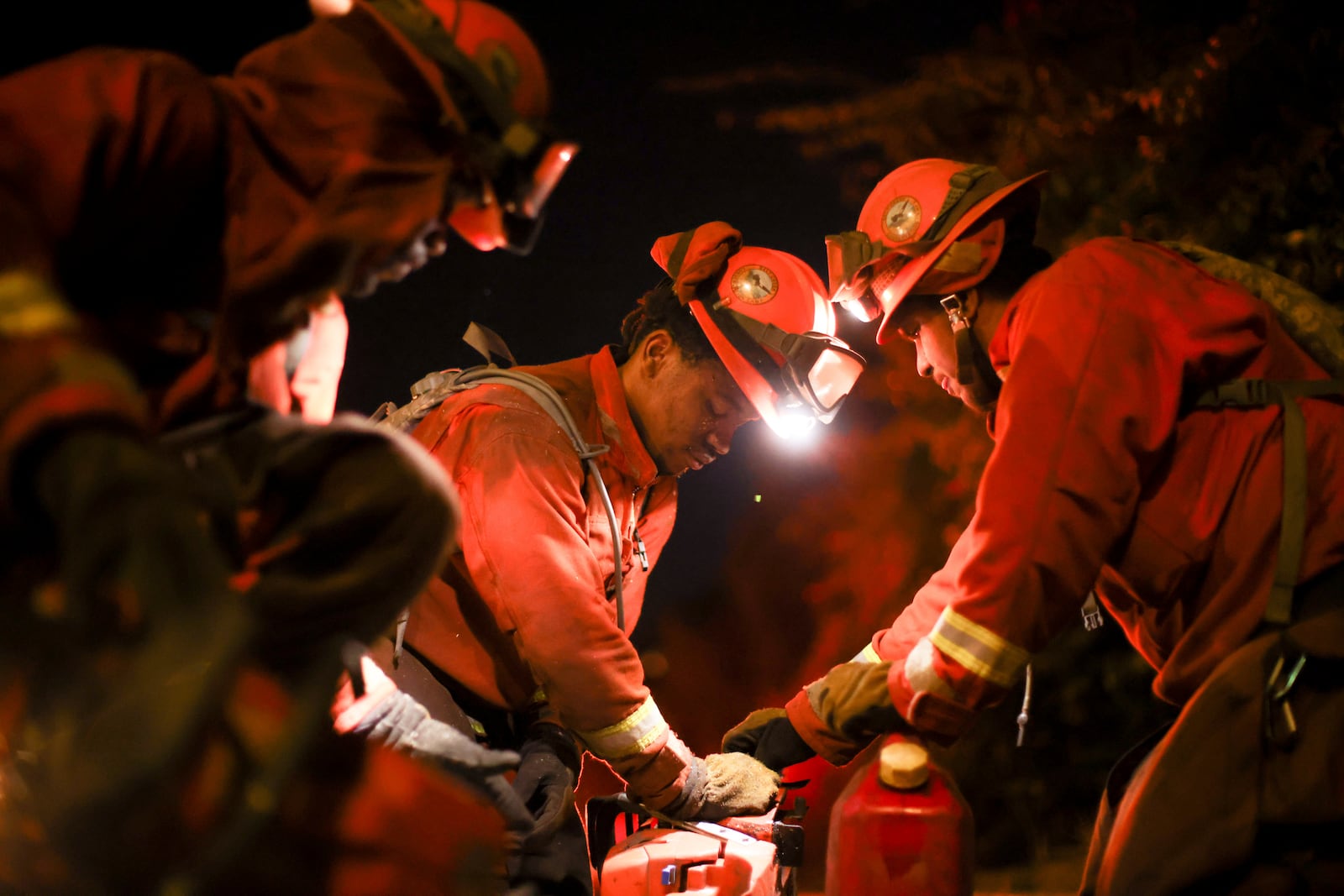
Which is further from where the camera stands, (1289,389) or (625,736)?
(625,736)

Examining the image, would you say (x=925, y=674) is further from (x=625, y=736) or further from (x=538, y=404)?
(x=538, y=404)

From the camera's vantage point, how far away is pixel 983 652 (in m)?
2.26

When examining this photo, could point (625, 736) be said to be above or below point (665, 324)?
below

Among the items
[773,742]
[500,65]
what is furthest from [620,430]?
[500,65]

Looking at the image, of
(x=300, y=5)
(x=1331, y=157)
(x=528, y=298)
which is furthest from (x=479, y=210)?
(x=1331, y=157)

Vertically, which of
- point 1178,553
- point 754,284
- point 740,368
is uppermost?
point 1178,553

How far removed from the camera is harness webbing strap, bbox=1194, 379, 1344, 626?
207 centimetres

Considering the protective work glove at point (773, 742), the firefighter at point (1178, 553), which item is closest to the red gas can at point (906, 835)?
the firefighter at point (1178, 553)

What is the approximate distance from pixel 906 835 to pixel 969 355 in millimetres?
1240

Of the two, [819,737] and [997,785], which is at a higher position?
[819,737]

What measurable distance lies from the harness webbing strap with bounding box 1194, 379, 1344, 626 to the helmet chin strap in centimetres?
67

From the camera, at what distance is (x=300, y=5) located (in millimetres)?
2441

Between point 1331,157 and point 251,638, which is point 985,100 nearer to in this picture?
point 1331,157

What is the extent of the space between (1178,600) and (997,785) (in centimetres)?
361
